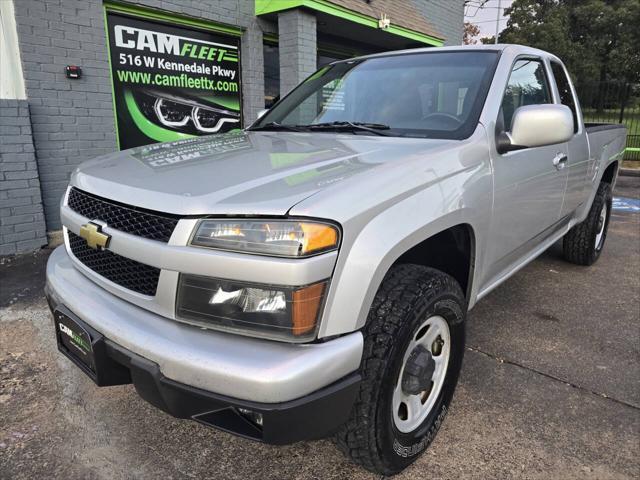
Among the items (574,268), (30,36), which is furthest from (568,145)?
(30,36)

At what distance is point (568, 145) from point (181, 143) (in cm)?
252

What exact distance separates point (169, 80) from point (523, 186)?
4924 mm

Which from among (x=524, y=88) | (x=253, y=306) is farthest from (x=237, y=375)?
(x=524, y=88)

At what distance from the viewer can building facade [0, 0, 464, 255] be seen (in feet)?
15.6

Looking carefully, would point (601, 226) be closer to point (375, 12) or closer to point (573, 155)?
point (573, 155)

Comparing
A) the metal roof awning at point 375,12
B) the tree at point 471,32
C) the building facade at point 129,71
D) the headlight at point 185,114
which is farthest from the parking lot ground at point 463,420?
the tree at point 471,32

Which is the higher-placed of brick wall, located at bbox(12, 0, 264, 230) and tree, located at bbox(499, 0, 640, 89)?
tree, located at bbox(499, 0, 640, 89)

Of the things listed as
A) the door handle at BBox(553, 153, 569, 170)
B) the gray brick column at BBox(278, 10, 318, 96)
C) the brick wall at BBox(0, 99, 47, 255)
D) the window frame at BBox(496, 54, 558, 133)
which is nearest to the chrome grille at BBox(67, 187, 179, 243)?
the window frame at BBox(496, 54, 558, 133)

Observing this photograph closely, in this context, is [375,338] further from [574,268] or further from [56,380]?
[574,268]

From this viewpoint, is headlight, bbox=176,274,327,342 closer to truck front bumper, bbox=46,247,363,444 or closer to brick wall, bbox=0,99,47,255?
truck front bumper, bbox=46,247,363,444

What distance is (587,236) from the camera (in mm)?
4449

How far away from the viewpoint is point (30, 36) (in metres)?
4.75

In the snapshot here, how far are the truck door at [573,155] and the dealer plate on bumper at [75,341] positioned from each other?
3.02 meters

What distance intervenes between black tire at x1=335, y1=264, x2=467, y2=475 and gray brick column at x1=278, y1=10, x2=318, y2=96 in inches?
199
